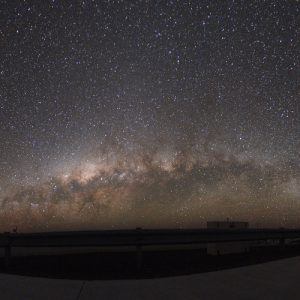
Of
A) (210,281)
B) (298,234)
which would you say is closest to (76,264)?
(210,281)

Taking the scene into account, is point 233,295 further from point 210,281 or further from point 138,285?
point 138,285

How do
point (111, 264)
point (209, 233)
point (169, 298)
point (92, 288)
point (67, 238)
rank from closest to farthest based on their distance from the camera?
point (169, 298) → point (92, 288) → point (111, 264) → point (67, 238) → point (209, 233)

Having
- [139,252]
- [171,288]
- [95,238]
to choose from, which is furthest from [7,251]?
[171,288]

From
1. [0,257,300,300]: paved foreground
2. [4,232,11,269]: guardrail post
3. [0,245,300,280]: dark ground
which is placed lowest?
[0,245,300,280]: dark ground

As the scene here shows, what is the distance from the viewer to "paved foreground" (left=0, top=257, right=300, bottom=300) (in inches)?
217

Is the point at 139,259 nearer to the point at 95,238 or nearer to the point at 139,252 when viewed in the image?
the point at 139,252

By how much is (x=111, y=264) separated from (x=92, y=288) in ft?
11.0

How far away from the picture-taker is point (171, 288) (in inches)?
236

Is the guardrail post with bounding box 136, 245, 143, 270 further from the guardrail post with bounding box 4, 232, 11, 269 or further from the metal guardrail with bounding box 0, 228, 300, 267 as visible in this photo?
the guardrail post with bounding box 4, 232, 11, 269

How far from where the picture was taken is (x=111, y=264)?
9.38 metres

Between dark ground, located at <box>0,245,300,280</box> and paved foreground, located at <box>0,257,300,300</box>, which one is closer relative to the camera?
paved foreground, located at <box>0,257,300,300</box>

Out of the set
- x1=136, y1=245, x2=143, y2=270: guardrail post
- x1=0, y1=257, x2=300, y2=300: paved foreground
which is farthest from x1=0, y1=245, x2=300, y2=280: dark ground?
x1=0, y1=257, x2=300, y2=300: paved foreground

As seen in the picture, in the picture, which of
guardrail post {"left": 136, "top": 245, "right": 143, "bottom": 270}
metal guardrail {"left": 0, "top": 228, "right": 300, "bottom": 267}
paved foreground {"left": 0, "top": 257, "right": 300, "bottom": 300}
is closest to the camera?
paved foreground {"left": 0, "top": 257, "right": 300, "bottom": 300}

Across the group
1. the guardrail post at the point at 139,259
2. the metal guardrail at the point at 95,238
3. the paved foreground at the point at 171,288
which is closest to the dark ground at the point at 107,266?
the guardrail post at the point at 139,259
